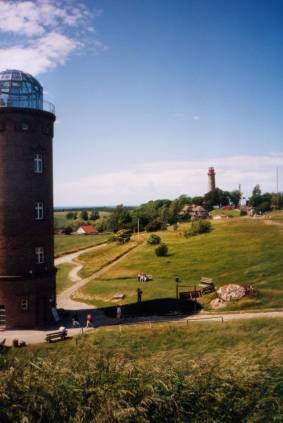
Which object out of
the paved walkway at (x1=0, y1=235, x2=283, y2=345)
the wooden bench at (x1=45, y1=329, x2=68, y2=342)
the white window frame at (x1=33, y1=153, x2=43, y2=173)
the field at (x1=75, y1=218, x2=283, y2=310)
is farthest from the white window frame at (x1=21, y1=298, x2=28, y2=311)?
the white window frame at (x1=33, y1=153, x2=43, y2=173)

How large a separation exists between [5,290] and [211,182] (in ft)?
513

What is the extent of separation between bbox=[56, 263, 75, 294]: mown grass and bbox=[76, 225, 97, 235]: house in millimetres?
53315

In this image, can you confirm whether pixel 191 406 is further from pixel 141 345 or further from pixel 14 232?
pixel 14 232

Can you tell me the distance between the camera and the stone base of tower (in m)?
29.1

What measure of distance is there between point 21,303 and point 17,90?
15.1m

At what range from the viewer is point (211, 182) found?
180 m

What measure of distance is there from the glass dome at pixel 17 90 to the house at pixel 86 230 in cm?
8576

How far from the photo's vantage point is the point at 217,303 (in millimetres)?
32375

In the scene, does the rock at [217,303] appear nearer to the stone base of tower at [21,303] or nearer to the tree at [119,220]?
the stone base of tower at [21,303]

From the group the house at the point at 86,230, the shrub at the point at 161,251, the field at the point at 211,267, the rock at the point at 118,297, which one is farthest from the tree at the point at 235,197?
the rock at the point at 118,297

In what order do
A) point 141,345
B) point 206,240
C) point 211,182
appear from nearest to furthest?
point 141,345, point 206,240, point 211,182

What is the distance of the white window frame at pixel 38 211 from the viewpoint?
30.6 meters

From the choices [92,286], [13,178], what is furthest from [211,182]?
[13,178]

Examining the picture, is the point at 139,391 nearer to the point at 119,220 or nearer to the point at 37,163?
the point at 37,163
